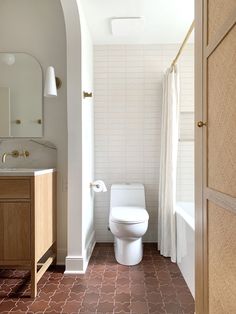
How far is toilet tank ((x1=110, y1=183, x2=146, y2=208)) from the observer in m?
2.91

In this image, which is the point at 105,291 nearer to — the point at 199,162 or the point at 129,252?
the point at 129,252

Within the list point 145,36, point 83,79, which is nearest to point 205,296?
point 83,79

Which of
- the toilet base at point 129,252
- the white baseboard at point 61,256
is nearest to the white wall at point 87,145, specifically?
the white baseboard at point 61,256

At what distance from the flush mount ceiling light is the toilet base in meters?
2.02

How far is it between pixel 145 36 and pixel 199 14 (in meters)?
1.83

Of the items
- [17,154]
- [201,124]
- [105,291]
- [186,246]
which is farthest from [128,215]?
[201,124]

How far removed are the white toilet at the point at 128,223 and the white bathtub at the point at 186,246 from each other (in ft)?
1.01

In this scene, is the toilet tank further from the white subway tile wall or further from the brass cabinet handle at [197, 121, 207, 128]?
the brass cabinet handle at [197, 121, 207, 128]

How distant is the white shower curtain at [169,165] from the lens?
2605mm

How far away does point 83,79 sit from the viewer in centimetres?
245

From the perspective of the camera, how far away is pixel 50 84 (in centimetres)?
233

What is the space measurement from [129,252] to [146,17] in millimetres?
2186

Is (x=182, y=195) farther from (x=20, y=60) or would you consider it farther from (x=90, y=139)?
(x=20, y=60)

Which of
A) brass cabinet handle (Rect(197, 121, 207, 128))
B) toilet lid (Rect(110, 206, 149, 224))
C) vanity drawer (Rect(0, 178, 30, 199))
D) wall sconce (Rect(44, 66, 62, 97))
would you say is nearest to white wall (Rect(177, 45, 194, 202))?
toilet lid (Rect(110, 206, 149, 224))
